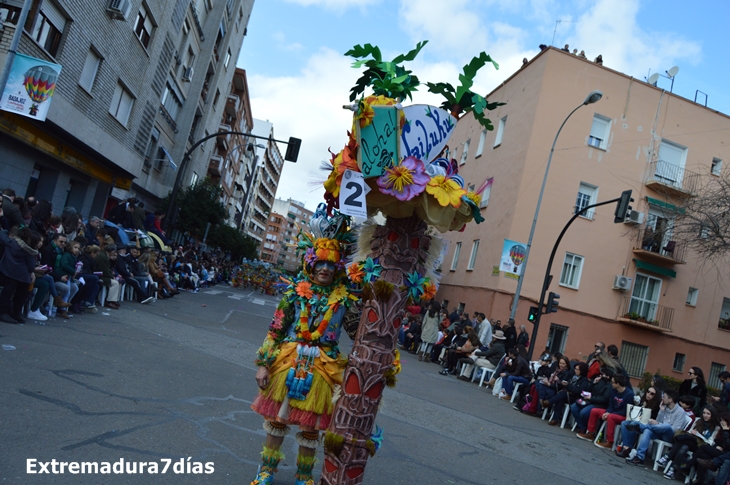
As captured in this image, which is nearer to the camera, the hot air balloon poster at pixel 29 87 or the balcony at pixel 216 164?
the hot air balloon poster at pixel 29 87

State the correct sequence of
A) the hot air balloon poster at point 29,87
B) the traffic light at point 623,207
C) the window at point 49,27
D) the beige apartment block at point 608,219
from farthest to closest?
the beige apartment block at point 608,219
the traffic light at point 623,207
the window at point 49,27
the hot air balloon poster at point 29,87

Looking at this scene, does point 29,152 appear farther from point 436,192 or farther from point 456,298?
point 456,298

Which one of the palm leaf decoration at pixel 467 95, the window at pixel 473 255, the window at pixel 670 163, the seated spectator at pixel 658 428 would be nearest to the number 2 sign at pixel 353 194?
the palm leaf decoration at pixel 467 95

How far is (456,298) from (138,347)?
68.1ft

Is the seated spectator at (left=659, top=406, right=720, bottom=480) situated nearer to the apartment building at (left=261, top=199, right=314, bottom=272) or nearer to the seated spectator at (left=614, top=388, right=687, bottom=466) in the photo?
the seated spectator at (left=614, top=388, right=687, bottom=466)

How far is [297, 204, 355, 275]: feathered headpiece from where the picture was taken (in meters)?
4.21

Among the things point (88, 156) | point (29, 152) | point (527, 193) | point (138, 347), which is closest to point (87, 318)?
point (138, 347)

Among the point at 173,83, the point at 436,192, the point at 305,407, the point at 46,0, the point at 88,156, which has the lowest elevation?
the point at 305,407

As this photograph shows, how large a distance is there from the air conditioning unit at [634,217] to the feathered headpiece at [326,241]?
21.1m

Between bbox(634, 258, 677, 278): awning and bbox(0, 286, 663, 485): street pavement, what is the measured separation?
1577cm

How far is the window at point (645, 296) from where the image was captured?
81.5 ft

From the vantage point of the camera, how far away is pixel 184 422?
554cm

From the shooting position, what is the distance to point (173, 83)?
27359 millimetres

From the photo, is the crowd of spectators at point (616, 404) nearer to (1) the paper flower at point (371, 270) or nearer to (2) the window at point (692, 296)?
(1) the paper flower at point (371, 270)
